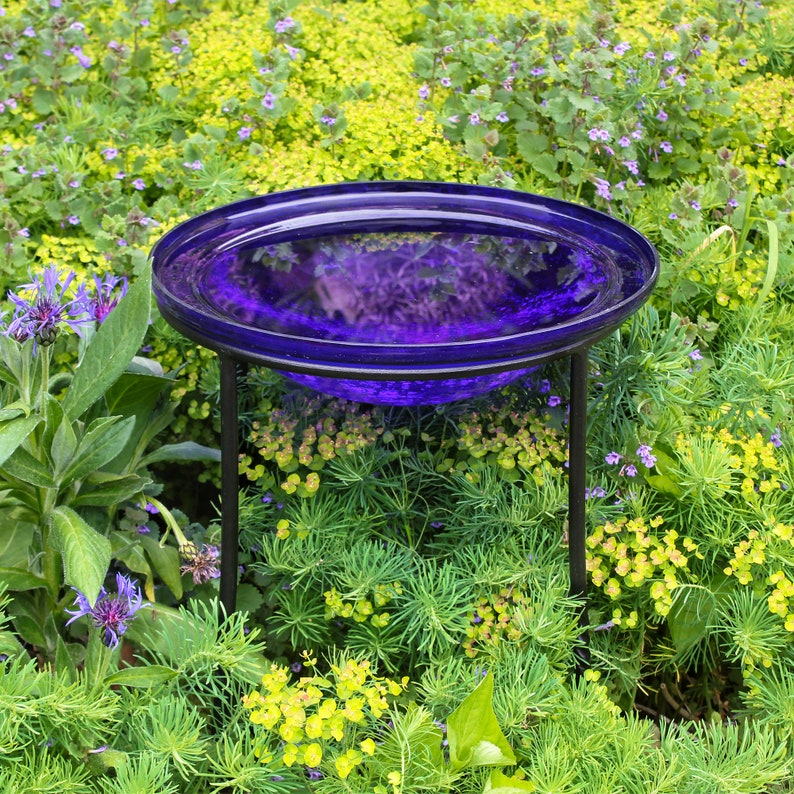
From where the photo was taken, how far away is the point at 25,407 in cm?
176

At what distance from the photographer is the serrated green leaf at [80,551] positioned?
1691 millimetres

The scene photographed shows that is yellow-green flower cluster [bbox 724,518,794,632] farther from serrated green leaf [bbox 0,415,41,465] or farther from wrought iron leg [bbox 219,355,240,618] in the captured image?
serrated green leaf [bbox 0,415,41,465]

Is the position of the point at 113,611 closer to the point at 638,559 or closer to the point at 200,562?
the point at 200,562

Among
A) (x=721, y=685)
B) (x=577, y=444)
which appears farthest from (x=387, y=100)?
(x=721, y=685)

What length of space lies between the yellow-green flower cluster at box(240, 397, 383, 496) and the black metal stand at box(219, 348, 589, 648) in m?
0.17

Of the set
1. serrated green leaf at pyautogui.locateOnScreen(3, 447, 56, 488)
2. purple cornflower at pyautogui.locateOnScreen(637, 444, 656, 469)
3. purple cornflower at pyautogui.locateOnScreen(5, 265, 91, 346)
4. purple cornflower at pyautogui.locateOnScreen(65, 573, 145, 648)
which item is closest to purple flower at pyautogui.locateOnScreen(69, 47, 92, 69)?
purple cornflower at pyautogui.locateOnScreen(5, 265, 91, 346)

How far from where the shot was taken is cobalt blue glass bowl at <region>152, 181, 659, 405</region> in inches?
64.4

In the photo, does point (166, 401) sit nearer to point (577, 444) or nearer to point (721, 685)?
point (577, 444)

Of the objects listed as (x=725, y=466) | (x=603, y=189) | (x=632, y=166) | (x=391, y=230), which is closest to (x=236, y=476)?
(x=391, y=230)

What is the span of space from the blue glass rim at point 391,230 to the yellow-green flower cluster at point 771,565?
554mm

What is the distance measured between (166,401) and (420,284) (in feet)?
2.06

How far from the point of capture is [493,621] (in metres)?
1.94

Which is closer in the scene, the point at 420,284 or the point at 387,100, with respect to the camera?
the point at 420,284

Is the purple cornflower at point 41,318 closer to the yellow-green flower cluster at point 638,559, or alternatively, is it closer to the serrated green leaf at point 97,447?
the serrated green leaf at point 97,447
